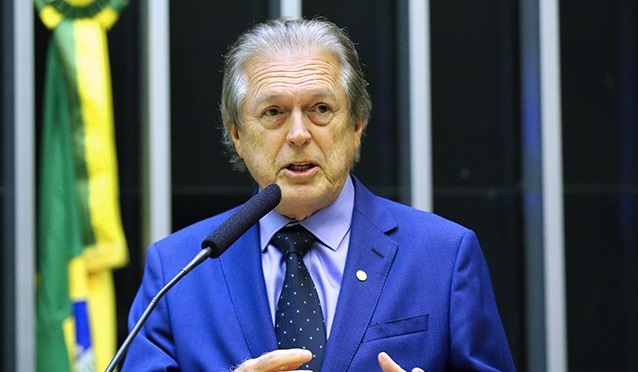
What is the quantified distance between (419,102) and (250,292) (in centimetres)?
338

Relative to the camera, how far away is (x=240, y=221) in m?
2.33

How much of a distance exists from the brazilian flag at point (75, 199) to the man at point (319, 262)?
2.61 m

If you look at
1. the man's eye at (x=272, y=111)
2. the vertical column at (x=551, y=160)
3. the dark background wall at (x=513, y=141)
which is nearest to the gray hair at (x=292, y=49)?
the man's eye at (x=272, y=111)

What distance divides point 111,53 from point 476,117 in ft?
6.29

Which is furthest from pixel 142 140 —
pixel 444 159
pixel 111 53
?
pixel 444 159

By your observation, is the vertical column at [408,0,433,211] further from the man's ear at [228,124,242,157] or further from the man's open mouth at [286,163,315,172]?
the man's open mouth at [286,163,315,172]

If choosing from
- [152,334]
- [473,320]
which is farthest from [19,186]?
[473,320]

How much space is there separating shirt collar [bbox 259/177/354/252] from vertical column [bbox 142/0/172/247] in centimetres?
289

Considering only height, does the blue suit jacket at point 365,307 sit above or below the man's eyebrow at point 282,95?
below

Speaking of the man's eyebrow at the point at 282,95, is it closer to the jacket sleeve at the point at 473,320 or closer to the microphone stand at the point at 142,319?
the jacket sleeve at the point at 473,320

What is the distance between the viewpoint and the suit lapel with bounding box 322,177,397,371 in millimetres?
2611

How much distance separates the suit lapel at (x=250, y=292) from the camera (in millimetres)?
2674

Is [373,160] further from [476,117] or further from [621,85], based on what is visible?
[621,85]

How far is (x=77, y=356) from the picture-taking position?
539cm
